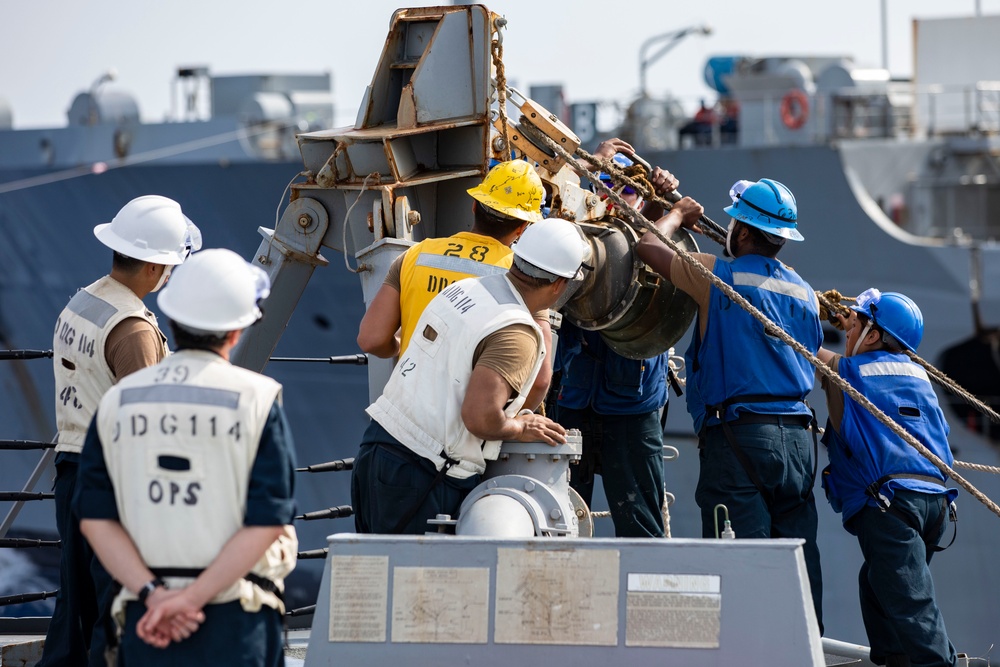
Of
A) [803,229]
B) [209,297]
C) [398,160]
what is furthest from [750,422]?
[803,229]

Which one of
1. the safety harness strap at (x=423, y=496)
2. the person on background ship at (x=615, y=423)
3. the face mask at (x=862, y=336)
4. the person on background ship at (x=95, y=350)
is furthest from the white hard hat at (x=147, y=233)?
the face mask at (x=862, y=336)

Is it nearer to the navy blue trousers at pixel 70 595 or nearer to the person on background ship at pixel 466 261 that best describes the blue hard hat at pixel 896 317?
the person on background ship at pixel 466 261

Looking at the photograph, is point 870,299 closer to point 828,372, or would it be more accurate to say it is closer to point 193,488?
point 828,372

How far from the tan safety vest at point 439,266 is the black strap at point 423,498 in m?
0.39

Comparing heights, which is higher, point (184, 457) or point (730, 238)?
point (730, 238)

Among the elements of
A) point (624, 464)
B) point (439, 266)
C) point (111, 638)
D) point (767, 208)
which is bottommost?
point (624, 464)

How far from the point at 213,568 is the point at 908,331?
2711 mm

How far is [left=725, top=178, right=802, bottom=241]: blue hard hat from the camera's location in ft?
14.4

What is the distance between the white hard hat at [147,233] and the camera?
3.63m

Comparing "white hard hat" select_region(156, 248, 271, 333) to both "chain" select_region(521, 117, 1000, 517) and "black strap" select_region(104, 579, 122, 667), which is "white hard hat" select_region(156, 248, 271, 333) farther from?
"chain" select_region(521, 117, 1000, 517)

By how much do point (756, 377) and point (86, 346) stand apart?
2126mm

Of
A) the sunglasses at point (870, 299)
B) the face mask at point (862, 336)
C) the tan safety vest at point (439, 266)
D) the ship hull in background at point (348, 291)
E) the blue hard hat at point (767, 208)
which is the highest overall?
the blue hard hat at point (767, 208)

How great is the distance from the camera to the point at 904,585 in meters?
4.27

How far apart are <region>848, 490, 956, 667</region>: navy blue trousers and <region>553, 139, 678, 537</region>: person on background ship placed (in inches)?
Answer: 42.8
